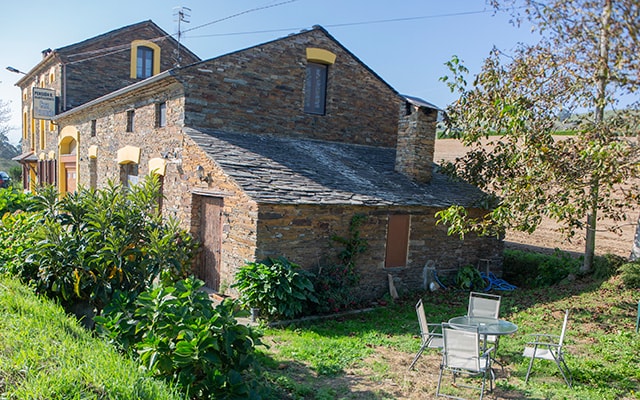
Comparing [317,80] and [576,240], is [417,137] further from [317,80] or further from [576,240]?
[576,240]

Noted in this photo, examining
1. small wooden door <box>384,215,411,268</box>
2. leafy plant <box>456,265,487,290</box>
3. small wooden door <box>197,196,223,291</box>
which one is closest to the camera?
small wooden door <box>197,196,223,291</box>

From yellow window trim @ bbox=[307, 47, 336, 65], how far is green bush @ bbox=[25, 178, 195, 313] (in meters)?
7.19

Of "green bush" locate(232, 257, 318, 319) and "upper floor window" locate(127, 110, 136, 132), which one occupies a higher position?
"upper floor window" locate(127, 110, 136, 132)

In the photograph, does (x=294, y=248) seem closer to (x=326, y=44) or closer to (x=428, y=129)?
(x=428, y=129)

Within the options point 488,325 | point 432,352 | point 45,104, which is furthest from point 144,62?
point 488,325

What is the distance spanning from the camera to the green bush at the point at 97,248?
5.70 m

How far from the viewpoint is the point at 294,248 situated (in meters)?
8.44

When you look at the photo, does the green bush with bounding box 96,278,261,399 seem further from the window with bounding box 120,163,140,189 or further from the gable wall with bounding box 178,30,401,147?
the window with bounding box 120,163,140,189

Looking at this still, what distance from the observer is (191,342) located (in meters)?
3.63

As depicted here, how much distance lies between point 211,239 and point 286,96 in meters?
4.68

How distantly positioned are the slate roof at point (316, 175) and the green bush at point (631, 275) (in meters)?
3.68

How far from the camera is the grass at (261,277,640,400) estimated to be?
17.2 ft

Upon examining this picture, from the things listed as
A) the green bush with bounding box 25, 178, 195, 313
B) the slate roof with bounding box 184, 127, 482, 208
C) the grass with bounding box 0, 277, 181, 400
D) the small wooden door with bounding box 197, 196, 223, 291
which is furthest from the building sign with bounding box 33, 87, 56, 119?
the grass with bounding box 0, 277, 181, 400

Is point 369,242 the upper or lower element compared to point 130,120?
lower
